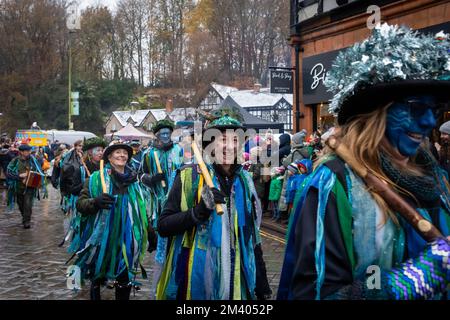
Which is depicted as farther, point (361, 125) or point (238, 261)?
point (238, 261)

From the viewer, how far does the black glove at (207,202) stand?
3102 millimetres

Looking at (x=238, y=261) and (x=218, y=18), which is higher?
(x=218, y=18)

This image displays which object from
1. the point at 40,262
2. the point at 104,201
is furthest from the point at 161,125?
the point at 104,201

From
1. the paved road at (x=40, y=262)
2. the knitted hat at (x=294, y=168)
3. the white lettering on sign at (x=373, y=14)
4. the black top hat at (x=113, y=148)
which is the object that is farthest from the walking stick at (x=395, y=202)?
the white lettering on sign at (x=373, y=14)

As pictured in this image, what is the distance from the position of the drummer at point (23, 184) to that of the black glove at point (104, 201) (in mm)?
5939

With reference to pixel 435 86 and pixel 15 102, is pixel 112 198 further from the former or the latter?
pixel 15 102

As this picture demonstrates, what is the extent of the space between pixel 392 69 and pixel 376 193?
45cm

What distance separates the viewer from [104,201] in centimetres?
502

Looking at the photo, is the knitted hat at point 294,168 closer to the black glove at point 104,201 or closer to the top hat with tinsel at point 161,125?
the top hat with tinsel at point 161,125

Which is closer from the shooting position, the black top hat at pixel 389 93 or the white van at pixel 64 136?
the black top hat at pixel 389 93

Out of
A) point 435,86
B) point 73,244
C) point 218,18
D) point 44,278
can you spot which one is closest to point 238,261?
point 435,86

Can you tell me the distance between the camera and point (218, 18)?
49062 millimetres

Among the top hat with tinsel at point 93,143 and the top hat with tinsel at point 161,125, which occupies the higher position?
the top hat with tinsel at point 161,125
